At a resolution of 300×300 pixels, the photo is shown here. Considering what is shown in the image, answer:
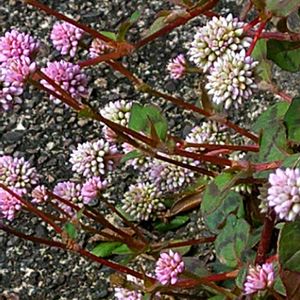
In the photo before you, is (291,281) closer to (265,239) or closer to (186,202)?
(265,239)

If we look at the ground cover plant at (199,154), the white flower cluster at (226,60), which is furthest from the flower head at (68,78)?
the white flower cluster at (226,60)

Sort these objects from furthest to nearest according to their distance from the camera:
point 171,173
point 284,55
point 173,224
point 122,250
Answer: point 173,224 < point 122,250 < point 171,173 < point 284,55

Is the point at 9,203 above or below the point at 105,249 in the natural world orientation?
above

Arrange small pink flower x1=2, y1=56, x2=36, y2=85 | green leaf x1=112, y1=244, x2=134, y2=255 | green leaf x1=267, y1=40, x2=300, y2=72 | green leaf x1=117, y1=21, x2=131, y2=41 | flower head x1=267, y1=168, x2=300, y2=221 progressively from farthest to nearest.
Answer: green leaf x1=112, y1=244, x2=134, y2=255, green leaf x1=267, y1=40, x2=300, y2=72, green leaf x1=117, y1=21, x2=131, y2=41, small pink flower x1=2, y1=56, x2=36, y2=85, flower head x1=267, y1=168, x2=300, y2=221

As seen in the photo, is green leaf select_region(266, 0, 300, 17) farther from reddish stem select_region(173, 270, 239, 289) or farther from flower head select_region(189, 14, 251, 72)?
reddish stem select_region(173, 270, 239, 289)

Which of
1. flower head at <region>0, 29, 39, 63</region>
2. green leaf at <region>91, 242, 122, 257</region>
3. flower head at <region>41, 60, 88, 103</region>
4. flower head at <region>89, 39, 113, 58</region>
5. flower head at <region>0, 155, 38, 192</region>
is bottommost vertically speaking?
green leaf at <region>91, 242, 122, 257</region>

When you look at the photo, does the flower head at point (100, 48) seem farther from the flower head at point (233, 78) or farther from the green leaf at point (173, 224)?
the green leaf at point (173, 224)

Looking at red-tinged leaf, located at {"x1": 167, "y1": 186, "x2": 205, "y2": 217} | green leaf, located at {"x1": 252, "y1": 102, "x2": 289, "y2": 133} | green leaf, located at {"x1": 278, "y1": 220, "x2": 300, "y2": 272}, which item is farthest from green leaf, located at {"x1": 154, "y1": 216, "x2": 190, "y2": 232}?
green leaf, located at {"x1": 278, "y1": 220, "x2": 300, "y2": 272}

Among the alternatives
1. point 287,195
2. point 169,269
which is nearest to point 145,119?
point 169,269
